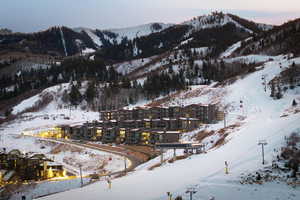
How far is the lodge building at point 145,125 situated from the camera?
92500 millimetres

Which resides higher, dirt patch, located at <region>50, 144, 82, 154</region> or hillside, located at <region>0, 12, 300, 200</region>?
hillside, located at <region>0, 12, 300, 200</region>

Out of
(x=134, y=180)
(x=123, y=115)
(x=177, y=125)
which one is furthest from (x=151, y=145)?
(x=134, y=180)

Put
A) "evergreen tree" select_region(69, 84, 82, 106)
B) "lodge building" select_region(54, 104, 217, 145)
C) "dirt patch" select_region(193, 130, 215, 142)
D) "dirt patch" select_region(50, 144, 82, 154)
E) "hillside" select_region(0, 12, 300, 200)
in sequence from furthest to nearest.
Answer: "evergreen tree" select_region(69, 84, 82, 106)
"lodge building" select_region(54, 104, 217, 145)
"dirt patch" select_region(50, 144, 82, 154)
"dirt patch" select_region(193, 130, 215, 142)
"hillside" select_region(0, 12, 300, 200)

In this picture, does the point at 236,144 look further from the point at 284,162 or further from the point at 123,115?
the point at 123,115

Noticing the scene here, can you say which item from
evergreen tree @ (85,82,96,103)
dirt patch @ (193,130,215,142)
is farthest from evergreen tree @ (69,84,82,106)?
dirt patch @ (193,130,215,142)

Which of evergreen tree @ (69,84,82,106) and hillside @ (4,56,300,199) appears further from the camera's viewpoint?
evergreen tree @ (69,84,82,106)

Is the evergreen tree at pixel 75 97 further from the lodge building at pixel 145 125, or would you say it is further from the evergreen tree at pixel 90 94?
the lodge building at pixel 145 125

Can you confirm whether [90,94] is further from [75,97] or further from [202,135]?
Answer: [202,135]

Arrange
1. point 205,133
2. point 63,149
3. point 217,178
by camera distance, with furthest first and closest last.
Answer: point 63,149 → point 205,133 → point 217,178

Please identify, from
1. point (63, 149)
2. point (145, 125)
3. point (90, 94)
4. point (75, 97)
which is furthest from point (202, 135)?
point (75, 97)

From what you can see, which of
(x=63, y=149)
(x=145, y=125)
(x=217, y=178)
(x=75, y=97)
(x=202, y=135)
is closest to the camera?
(x=217, y=178)

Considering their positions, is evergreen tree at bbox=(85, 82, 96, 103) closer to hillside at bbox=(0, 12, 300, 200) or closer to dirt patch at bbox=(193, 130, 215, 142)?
hillside at bbox=(0, 12, 300, 200)

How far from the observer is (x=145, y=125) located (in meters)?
104

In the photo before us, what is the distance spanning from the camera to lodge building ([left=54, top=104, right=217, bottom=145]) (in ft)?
303
